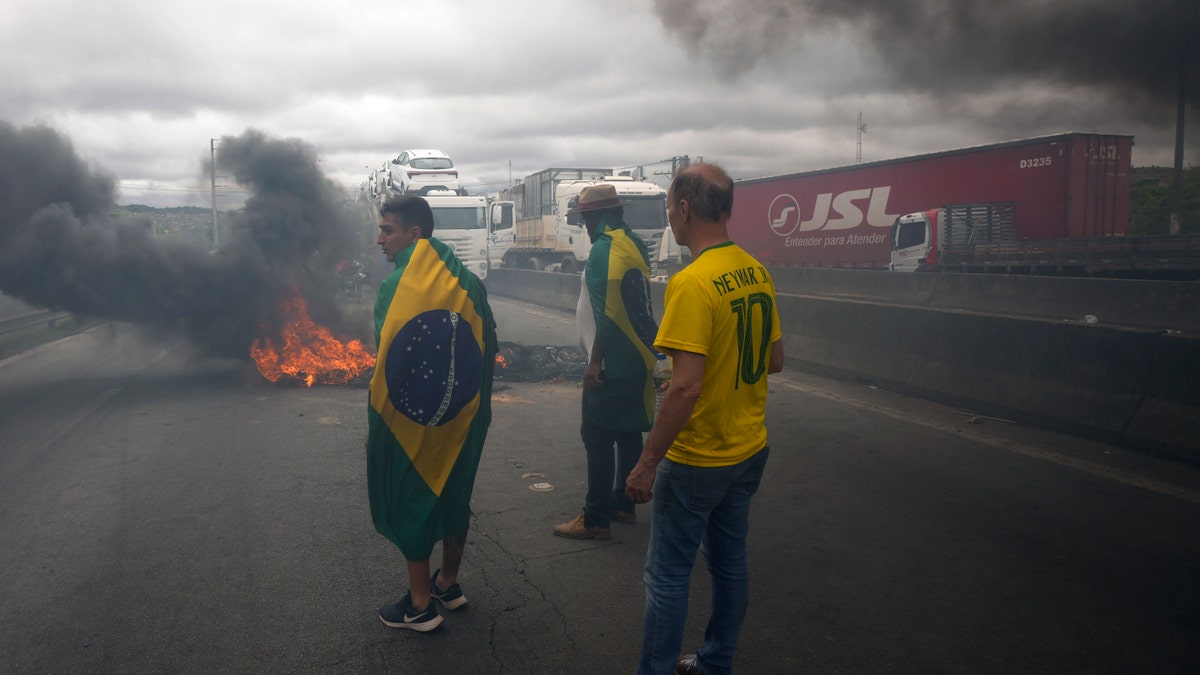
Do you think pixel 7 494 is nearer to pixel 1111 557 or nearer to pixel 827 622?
pixel 827 622

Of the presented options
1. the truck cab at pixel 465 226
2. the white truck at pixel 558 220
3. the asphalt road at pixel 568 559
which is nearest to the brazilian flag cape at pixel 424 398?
the asphalt road at pixel 568 559

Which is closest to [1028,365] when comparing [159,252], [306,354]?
[306,354]

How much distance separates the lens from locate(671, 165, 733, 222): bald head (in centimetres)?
274

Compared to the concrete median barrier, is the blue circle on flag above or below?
above

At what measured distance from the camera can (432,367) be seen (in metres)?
3.33

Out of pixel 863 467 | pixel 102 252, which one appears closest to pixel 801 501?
pixel 863 467

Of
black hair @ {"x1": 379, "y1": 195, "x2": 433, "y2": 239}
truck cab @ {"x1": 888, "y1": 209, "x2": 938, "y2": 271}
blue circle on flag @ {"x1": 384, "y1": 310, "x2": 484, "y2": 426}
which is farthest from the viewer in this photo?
truck cab @ {"x1": 888, "y1": 209, "x2": 938, "y2": 271}

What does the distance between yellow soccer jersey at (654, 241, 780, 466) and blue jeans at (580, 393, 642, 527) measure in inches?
74.9

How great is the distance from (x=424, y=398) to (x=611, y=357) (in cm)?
141

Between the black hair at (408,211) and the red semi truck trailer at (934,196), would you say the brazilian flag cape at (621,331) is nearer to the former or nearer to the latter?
the black hair at (408,211)

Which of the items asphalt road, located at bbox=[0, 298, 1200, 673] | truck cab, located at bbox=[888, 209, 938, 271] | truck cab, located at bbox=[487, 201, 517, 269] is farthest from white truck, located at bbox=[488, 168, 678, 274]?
asphalt road, located at bbox=[0, 298, 1200, 673]

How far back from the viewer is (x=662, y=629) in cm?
268

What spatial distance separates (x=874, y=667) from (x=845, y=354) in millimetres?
7413

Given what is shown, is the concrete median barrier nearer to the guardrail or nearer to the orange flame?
the orange flame
